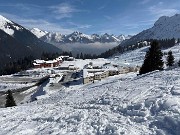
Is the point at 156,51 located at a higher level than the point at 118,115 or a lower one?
higher

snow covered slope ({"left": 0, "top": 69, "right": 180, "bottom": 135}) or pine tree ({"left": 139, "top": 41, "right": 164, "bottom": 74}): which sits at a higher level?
pine tree ({"left": 139, "top": 41, "right": 164, "bottom": 74})

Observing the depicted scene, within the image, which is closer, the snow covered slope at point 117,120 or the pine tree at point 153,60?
the snow covered slope at point 117,120

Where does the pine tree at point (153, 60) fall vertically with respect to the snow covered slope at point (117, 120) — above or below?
above

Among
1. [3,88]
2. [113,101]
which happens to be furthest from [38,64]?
[113,101]

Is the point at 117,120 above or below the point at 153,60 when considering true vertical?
below

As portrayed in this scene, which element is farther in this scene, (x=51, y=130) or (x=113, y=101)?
(x=113, y=101)

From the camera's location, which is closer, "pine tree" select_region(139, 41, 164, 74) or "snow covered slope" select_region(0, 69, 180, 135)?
"snow covered slope" select_region(0, 69, 180, 135)

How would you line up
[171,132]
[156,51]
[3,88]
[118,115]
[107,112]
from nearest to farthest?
[171,132] → [118,115] → [107,112] → [156,51] → [3,88]

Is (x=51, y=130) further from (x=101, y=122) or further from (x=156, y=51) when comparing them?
(x=156, y=51)

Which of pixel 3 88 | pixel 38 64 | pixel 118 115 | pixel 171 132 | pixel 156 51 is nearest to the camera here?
pixel 171 132

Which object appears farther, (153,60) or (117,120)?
(153,60)

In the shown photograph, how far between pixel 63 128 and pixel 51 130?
71 centimetres

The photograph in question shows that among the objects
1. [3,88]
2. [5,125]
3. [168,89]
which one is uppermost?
[168,89]

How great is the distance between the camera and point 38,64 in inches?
6757
